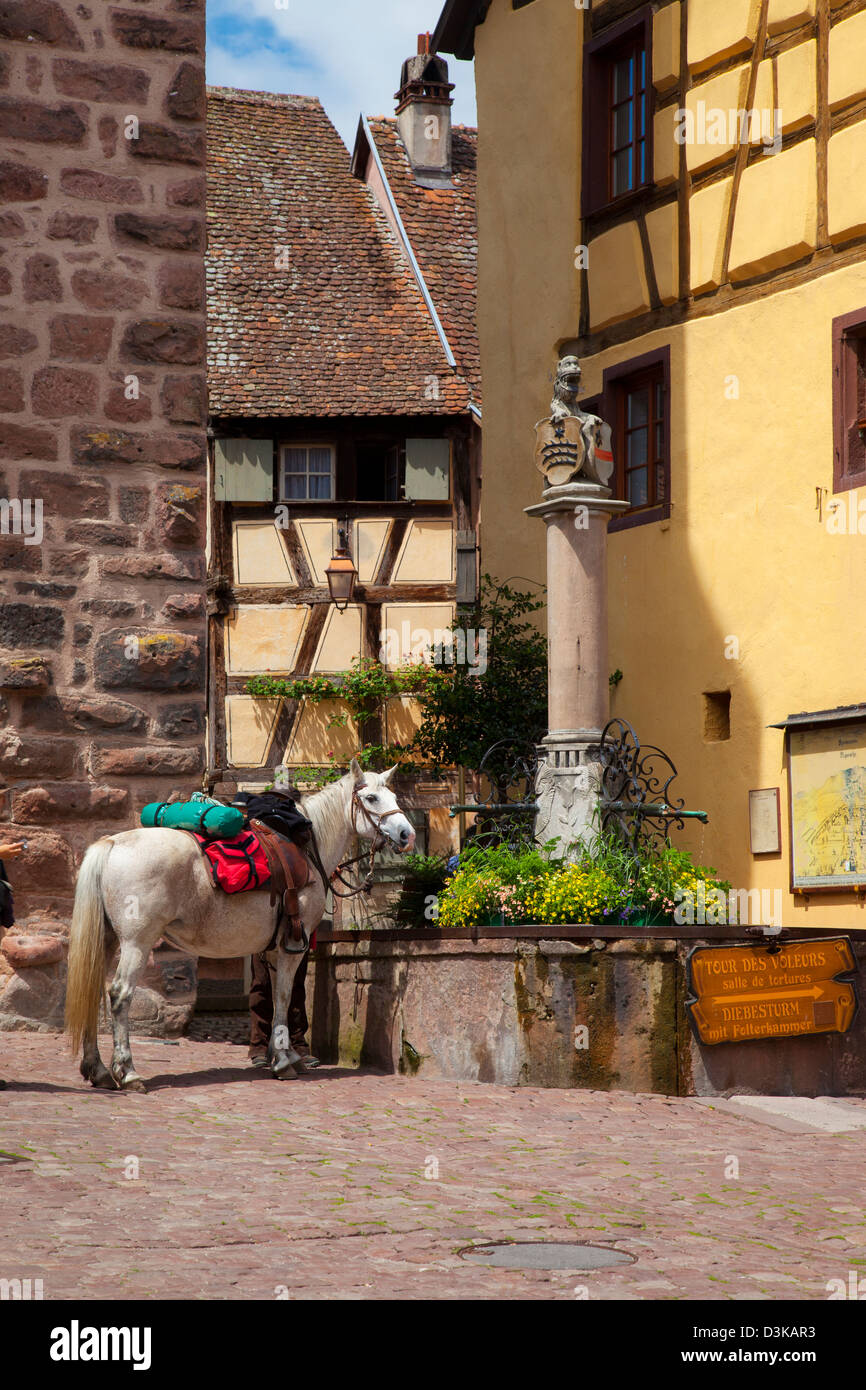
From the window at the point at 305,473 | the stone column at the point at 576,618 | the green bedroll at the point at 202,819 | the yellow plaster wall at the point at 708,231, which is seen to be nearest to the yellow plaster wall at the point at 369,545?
the window at the point at 305,473

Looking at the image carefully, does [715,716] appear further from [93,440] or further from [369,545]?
[369,545]

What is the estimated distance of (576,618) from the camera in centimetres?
1097

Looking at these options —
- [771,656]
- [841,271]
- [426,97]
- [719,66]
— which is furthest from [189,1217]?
[426,97]

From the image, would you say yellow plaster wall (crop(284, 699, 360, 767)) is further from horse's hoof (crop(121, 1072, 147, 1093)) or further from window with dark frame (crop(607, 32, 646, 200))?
horse's hoof (crop(121, 1072, 147, 1093))

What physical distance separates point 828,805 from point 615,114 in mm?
6807

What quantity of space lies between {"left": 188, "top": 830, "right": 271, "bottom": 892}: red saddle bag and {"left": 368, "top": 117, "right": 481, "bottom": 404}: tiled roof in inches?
522

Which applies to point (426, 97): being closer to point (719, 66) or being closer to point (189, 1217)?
point (719, 66)

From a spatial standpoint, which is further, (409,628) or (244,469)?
(244,469)

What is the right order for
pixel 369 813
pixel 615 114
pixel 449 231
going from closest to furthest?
pixel 369 813 < pixel 615 114 < pixel 449 231

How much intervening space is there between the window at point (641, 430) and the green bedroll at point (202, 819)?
6.30m

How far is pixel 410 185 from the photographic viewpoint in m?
24.9

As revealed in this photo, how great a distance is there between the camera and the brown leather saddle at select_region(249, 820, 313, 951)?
31.4 ft

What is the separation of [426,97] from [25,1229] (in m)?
23.3

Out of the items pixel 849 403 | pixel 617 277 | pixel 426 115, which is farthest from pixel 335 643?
pixel 849 403
